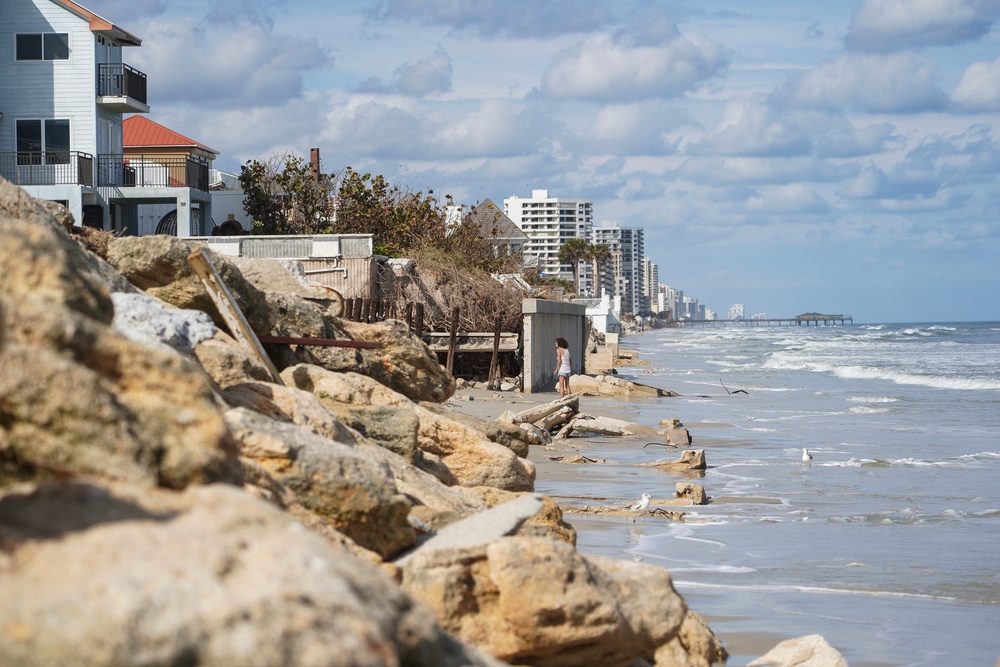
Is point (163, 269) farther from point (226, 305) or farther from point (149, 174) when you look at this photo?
point (149, 174)

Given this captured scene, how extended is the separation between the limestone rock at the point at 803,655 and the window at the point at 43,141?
3448cm

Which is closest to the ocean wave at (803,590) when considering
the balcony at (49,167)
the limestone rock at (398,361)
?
the limestone rock at (398,361)

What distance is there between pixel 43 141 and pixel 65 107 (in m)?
1.33

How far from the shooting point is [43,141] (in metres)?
36.8

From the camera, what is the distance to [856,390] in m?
36.3

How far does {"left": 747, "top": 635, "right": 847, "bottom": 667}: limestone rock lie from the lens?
20.3ft

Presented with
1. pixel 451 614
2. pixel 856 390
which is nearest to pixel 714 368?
pixel 856 390

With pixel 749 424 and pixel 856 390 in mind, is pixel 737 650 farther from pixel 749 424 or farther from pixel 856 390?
pixel 856 390

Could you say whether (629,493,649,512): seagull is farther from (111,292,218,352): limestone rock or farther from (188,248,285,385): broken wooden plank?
(111,292,218,352): limestone rock


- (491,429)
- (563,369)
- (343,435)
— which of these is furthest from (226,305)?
(563,369)

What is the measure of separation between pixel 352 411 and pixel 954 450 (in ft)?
45.8

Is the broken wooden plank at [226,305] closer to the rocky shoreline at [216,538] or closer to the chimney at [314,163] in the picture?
the rocky shoreline at [216,538]

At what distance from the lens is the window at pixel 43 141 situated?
36.3m

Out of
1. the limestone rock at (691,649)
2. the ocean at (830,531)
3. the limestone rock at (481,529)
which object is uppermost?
the limestone rock at (481,529)
